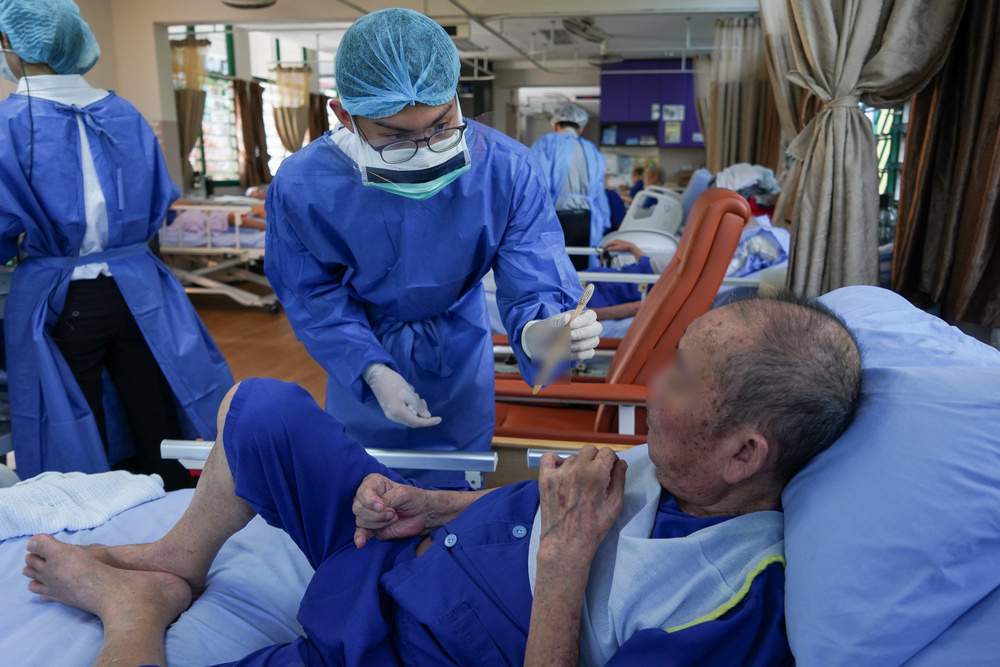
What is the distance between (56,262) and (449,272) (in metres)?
1.38

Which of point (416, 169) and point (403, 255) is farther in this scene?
point (403, 255)

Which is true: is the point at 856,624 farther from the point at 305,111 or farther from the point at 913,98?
the point at 305,111

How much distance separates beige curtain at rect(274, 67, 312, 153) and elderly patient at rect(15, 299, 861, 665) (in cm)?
915

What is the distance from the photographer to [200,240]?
5785 mm

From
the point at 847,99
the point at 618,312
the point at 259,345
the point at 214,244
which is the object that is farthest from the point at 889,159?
the point at 214,244

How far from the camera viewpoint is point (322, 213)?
58.4 inches

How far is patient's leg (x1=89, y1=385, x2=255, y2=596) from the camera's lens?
1315mm

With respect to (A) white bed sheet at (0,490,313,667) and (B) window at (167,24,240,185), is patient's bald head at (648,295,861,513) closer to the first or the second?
(A) white bed sheet at (0,490,313,667)

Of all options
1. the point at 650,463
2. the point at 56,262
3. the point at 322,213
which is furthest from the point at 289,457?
the point at 56,262

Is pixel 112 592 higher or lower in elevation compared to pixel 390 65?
lower

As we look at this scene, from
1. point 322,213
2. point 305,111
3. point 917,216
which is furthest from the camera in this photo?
point 305,111

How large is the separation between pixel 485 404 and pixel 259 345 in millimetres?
3552

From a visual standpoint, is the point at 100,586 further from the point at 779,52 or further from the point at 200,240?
the point at 200,240

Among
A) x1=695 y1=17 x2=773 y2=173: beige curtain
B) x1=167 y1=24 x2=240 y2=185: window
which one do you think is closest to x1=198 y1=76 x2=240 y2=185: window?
x1=167 y1=24 x2=240 y2=185: window
